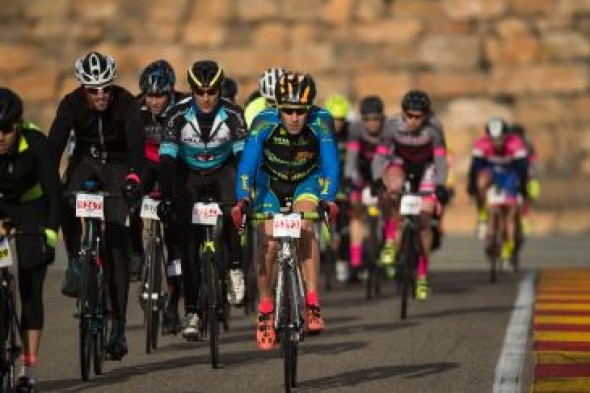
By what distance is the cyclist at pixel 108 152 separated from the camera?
14578 millimetres

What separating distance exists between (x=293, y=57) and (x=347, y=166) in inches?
664

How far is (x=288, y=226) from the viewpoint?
13.5m

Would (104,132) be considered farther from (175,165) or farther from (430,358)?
(430,358)

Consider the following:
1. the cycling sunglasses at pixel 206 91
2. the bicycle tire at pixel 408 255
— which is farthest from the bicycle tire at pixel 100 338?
the bicycle tire at pixel 408 255

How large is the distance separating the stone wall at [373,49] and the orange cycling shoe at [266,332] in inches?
929

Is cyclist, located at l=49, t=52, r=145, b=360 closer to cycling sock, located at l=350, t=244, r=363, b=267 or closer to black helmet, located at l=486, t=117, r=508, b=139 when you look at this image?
cycling sock, located at l=350, t=244, r=363, b=267

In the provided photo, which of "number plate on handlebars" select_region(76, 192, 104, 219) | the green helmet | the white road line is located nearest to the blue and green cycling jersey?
"number plate on handlebars" select_region(76, 192, 104, 219)

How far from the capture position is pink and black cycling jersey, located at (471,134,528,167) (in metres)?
25.5

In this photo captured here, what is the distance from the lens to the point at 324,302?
21.3 meters

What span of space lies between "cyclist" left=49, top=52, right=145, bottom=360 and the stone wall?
22.8 m

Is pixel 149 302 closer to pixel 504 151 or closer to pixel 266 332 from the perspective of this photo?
pixel 266 332

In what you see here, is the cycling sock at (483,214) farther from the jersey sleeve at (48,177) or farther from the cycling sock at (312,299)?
the jersey sleeve at (48,177)

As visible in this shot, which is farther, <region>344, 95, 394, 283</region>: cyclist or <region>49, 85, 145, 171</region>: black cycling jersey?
<region>344, 95, 394, 283</region>: cyclist

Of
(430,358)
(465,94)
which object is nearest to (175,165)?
(430,358)
